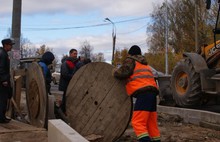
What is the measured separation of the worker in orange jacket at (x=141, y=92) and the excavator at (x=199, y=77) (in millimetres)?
3303

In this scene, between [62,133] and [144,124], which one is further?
[144,124]

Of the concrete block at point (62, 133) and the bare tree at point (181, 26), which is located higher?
the bare tree at point (181, 26)

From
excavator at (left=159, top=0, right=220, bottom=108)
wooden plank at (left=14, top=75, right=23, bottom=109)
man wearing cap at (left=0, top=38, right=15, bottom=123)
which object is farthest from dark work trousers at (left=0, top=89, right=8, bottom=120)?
excavator at (left=159, top=0, right=220, bottom=108)

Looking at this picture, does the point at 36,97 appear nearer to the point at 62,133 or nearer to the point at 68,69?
the point at 68,69

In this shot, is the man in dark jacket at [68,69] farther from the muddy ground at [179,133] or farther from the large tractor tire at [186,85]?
the large tractor tire at [186,85]

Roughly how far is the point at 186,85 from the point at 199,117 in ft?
5.09

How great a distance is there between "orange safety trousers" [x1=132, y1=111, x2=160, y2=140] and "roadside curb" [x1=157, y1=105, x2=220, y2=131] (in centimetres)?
248

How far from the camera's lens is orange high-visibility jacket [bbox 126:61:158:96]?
6465mm

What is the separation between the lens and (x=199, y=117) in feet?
30.5

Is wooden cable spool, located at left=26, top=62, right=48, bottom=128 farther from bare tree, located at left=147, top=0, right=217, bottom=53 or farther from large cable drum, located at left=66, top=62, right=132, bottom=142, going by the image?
bare tree, located at left=147, top=0, right=217, bottom=53

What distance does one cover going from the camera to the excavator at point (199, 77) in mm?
9734

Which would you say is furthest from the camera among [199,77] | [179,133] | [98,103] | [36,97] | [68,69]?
[199,77]

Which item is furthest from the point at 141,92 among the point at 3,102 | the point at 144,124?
Answer: the point at 3,102

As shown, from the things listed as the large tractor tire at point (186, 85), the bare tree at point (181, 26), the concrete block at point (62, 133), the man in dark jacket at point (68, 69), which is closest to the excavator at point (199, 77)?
the large tractor tire at point (186, 85)
